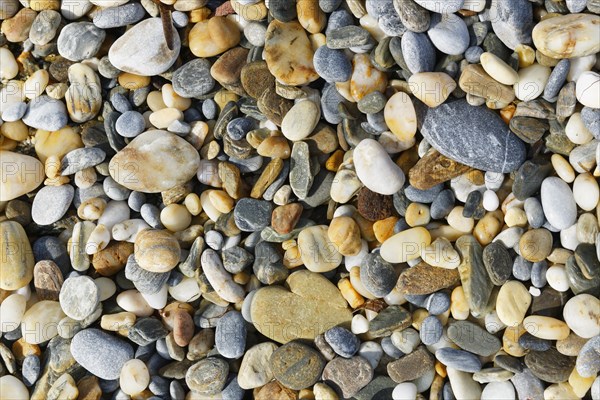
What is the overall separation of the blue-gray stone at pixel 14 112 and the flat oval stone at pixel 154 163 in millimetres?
301

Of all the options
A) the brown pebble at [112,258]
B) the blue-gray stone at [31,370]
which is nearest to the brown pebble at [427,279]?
the brown pebble at [112,258]

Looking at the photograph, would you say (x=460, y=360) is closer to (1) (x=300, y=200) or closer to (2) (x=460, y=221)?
(2) (x=460, y=221)

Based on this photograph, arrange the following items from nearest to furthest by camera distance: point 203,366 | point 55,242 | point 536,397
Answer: point 536,397
point 203,366
point 55,242

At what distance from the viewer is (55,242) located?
1.68 metres

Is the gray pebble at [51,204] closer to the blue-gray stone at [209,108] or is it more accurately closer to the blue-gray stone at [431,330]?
the blue-gray stone at [209,108]

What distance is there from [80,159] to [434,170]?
0.89 meters

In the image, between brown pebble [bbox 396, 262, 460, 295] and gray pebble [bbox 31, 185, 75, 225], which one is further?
gray pebble [bbox 31, 185, 75, 225]

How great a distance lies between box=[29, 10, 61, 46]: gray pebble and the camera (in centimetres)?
171

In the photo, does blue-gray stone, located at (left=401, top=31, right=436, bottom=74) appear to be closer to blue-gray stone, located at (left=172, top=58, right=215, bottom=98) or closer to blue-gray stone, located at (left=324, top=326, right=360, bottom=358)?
blue-gray stone, located at (left=172, top=58, right=215, bottom=98)

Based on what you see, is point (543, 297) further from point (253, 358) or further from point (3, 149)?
point (3, 149)

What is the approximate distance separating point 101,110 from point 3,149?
28cm

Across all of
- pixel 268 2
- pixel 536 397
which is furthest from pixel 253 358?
pixel 268 2

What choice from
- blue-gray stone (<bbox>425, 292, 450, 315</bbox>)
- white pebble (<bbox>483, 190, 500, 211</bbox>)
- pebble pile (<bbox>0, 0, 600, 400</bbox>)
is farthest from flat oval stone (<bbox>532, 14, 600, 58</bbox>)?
blue-gray stone (<bbox>425, 292, 450, 315</bbox>)

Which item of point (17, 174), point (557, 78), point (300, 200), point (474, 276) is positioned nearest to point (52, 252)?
point (17, 174)
